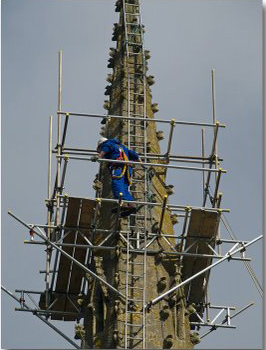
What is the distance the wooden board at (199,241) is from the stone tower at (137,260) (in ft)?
1.64

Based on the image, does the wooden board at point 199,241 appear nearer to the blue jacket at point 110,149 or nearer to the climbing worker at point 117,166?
the climbing worker at point 117,166

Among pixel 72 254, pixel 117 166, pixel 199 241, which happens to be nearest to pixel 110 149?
pixel 117 166

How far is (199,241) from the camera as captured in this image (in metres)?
52.5

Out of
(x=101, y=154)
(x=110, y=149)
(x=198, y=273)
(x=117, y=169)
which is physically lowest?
(x=198, y=273)

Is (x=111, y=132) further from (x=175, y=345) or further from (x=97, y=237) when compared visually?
(x=175, y=345)

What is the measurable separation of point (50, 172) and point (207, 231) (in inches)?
212

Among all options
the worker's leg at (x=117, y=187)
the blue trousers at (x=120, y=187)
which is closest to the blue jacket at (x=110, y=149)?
the blue trousers at (x=120, y=187)

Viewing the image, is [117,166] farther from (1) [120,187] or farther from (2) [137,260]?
(2) [137,260]

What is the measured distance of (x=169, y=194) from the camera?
56062 millimetres

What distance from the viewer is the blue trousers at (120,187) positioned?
52.2 metres

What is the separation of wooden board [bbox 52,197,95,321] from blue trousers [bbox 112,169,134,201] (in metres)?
0.98

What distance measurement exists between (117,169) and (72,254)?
9.08 feet

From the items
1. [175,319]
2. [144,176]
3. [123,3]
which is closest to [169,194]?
[144,176]

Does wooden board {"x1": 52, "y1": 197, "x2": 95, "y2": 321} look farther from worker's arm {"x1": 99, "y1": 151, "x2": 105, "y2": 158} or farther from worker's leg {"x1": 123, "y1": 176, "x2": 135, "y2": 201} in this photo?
worker's arm {"x1": 99, "y1": 151, "x2": 105, "y2": 158}
